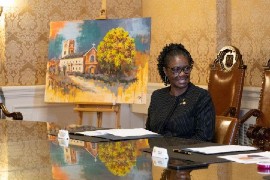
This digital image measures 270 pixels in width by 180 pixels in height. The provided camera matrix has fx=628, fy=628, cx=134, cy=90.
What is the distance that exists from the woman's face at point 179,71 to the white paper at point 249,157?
55.0 inches

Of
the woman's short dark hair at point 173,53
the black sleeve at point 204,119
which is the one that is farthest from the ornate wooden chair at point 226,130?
the woman's short dark hair at point 173,53

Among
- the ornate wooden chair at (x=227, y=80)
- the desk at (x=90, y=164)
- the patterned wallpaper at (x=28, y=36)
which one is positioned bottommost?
the desk at (x=90, y=164)

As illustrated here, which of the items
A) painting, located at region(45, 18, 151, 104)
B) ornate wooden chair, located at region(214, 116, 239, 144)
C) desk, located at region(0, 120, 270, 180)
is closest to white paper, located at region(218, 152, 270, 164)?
desk, located at region(0, 120, 270, 180)

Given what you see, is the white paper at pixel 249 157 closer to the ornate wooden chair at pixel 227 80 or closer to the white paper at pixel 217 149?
the white paper at pixel 217 149

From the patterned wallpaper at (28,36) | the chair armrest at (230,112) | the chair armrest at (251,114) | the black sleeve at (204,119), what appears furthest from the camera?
the patterned wallpaper at (28,36)

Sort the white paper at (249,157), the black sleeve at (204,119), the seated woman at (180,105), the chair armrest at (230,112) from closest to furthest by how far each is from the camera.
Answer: the white paper at (249,157)
the black sleeve at (204,119)
the seated woman at (180,105)
the chair armrest at (230,112)

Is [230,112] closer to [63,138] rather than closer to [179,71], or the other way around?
[179,71]

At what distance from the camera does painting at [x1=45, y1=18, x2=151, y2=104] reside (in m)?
6.73

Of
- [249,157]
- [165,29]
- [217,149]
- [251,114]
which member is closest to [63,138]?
[217,149]

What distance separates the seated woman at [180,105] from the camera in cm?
427

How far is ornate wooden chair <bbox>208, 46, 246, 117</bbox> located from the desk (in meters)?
2.62

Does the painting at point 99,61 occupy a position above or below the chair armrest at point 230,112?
above

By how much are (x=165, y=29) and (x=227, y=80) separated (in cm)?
172

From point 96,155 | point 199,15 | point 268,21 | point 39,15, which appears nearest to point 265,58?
point 268,21
